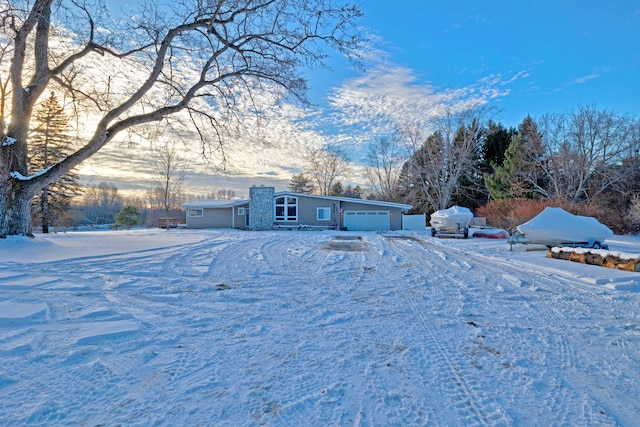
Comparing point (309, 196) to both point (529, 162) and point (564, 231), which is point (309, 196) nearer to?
point (529, 162)

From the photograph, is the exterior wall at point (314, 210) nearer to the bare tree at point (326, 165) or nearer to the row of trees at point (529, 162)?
the row of trees at point (529, 162)

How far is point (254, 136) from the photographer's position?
1168cm

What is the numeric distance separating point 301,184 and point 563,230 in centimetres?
3539

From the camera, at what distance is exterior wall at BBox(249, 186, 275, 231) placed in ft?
77.5

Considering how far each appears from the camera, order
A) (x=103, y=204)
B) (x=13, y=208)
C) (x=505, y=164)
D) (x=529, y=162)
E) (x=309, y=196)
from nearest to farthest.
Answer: (x=13, y=208) → (x=529, y=162) → (x=309, y=196) → (x=505, y=164) → (x=103, y=204)

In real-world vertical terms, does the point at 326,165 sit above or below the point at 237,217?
above

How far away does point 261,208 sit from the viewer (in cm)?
2369

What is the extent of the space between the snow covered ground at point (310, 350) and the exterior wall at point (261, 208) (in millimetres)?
17898

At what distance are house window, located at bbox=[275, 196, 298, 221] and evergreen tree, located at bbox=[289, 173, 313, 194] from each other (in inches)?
689

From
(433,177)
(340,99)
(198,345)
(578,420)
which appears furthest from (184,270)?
(433,177)

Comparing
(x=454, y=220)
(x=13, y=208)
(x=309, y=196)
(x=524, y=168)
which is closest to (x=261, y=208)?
(x=309, y=196)

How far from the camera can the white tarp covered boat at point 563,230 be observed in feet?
31.9

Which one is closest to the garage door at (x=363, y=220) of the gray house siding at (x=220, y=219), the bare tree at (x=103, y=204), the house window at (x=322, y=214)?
the house window at (x=322, y=214)

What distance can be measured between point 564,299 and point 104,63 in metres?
13.4
